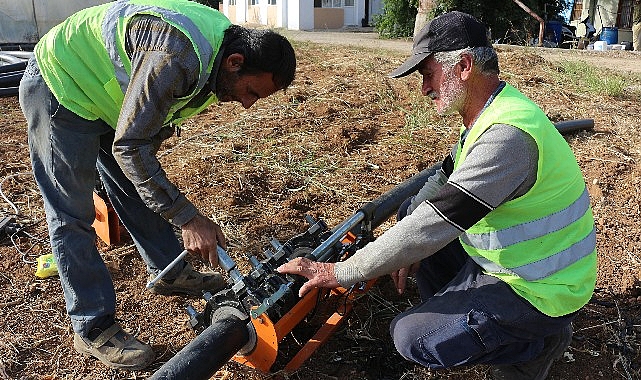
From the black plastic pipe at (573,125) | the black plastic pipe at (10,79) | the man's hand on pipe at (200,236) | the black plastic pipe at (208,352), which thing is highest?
the man's hand on pipe at (200,236)

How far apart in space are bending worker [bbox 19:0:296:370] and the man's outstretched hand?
0.38 metres

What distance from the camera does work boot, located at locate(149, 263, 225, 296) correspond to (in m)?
3.34

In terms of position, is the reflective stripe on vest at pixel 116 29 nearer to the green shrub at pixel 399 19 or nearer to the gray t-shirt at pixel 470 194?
the gray t-shirt at pixel 470 194

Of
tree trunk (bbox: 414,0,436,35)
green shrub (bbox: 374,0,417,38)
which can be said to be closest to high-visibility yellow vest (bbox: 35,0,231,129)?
tree trunk (bbox: 414,0,436,35)

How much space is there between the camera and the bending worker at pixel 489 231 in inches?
82.8

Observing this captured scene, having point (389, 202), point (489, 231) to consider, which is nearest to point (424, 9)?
point (389, 202)

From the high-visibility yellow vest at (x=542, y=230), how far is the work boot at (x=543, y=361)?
21cm

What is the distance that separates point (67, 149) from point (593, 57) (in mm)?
12334

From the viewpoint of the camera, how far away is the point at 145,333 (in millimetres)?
3098

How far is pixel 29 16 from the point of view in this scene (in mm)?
11234

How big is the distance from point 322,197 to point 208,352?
2.31 metres

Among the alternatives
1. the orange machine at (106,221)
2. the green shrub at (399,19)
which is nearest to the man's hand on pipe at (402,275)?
the orange machine at (106,221)

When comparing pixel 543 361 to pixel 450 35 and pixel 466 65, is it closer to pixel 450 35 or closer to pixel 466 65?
pixel 466 65

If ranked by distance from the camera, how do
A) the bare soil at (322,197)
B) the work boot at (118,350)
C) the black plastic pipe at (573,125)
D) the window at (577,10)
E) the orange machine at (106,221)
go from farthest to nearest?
the window at (577,10) < the black plastic pipe at (573,125) < the orange machine at (106,221) < the bare soil at (322,197) < the work boot at (118,350)
